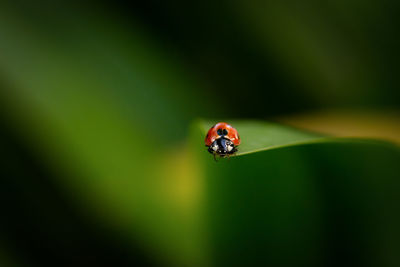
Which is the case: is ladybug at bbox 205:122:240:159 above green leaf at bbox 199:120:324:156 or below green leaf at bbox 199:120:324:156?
above

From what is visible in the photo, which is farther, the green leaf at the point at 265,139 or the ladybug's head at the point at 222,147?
the ladybug's head at the point at 222,147

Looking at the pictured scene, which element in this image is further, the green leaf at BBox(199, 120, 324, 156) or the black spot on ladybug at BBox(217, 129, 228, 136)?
the black spot on ladybug at BBox(217, 129, 228, 136)

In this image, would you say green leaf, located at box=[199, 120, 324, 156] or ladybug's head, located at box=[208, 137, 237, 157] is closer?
green leaf, located at box=[199, 120, 324, 156]

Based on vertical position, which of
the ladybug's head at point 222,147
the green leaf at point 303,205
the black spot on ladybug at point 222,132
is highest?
the black spot on ladybug at point 222,132

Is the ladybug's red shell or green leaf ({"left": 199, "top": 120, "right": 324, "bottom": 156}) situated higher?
the ladybug's red shell

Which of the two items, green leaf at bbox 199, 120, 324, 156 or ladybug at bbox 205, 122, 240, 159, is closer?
green leaf at bbox 199, 120, 324, 156

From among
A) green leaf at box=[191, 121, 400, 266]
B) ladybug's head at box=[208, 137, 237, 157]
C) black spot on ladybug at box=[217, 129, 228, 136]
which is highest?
black spot on ladybug at box=[217, 129, 228, 136]

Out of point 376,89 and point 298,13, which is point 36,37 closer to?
point 298,13

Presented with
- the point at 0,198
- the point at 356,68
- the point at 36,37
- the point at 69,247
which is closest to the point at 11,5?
the point at 36,37
